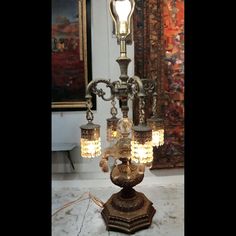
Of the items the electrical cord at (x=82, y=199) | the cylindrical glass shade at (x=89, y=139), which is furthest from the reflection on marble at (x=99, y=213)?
the cylindrical glass shade at (x=89, y=139)

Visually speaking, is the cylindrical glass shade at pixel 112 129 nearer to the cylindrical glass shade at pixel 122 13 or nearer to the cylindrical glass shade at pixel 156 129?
the cylindrical glass shade at pixel 156 129

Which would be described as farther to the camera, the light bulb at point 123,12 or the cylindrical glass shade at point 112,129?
the cylindrical glass shade at point 112,129

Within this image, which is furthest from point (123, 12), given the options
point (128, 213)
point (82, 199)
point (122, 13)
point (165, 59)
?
point (82, 199)

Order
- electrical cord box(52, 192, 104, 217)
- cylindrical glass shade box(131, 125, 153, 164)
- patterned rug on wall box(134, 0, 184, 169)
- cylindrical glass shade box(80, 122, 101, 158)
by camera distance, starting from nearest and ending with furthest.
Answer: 1. cylindrical glass shade box(131, 125, 153, 164)
2. cylindrical glass shade box(80, 122, 101, 158)
3. electrical cord box(52, 192, 104, 217)
4. patterned rug on wall box(134, 0, 184, 169)

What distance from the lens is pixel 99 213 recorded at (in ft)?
3.91

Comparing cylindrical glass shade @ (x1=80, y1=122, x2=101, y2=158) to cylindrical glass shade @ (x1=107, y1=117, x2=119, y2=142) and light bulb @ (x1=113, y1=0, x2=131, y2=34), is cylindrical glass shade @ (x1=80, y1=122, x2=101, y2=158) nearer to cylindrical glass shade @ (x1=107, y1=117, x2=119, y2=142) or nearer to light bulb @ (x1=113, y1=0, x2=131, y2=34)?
cylindrical glass shade @ (x1=107, y1=117, x2=119, y2=142)

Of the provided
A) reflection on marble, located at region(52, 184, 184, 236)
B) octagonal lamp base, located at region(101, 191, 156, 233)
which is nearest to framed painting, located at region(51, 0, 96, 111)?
reflection on marble, located at region(52, 184, 184, 236)

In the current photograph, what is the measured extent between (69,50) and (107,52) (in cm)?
24

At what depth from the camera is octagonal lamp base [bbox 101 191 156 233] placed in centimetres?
104

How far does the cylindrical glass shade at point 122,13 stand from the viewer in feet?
3.34

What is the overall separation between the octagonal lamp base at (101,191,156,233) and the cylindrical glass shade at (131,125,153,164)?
0.33 metres

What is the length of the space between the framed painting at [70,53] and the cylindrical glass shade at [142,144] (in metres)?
0.69
